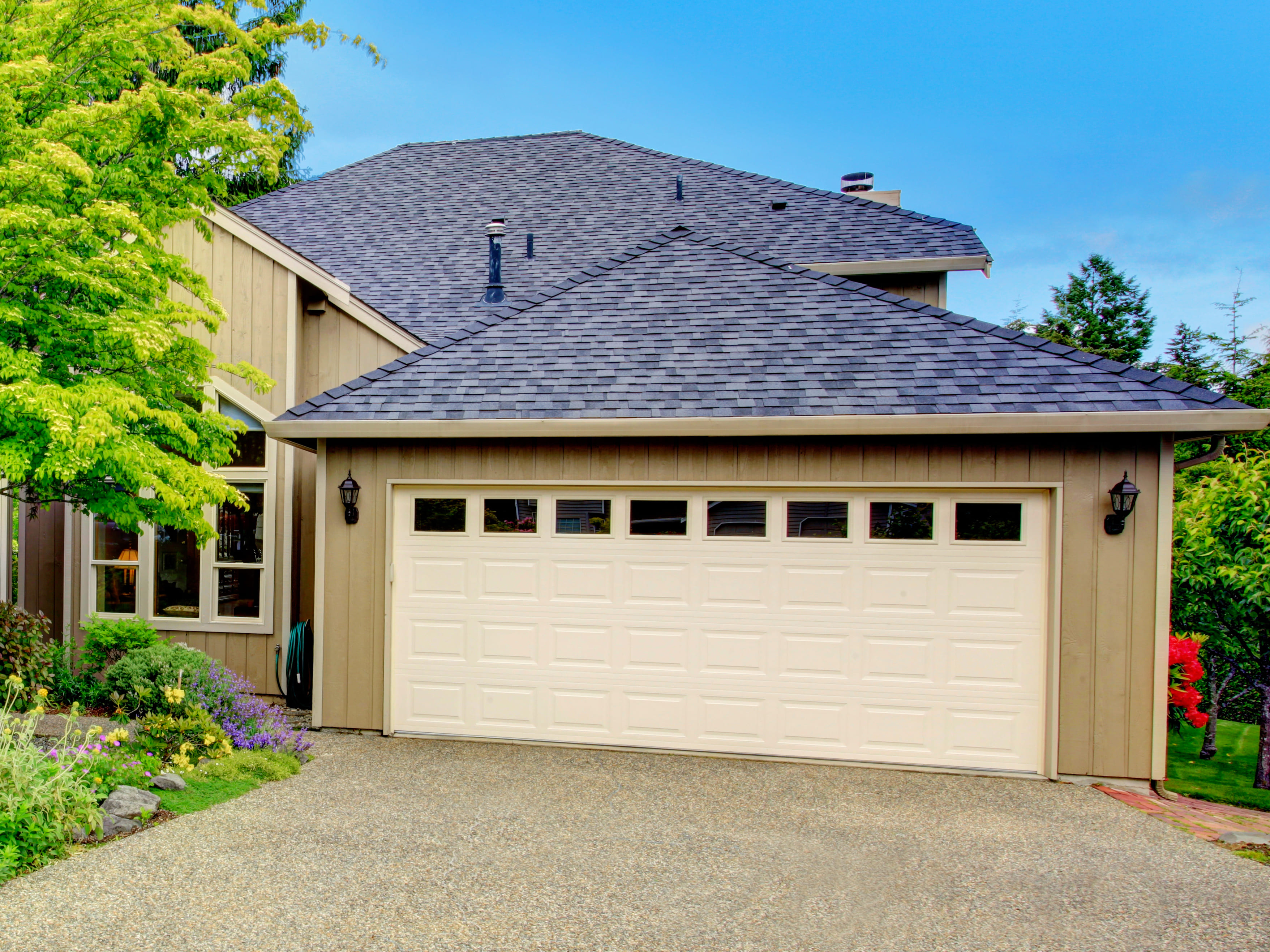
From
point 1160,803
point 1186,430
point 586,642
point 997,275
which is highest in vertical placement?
point 997,275

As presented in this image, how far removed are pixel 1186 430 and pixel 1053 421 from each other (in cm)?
99

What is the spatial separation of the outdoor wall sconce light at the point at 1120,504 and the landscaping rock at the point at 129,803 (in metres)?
6.89

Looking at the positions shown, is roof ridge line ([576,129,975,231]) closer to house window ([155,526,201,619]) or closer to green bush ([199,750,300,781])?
house window ([155,526,201,619])

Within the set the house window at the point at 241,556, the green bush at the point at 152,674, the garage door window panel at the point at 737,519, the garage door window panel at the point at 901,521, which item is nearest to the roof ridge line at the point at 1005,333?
the garage door window panel at the point at 901,521

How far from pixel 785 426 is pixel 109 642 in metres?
6.58

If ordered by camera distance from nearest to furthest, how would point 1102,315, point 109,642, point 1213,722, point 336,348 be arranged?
point 109,642, point 336,348, point 1213,722, point 1102,315

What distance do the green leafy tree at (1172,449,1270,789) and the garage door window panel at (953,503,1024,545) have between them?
9.59ft

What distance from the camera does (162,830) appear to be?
4.62m

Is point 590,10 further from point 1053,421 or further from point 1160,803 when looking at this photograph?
point 1160,803

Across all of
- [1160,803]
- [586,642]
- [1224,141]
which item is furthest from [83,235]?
[1224,141]

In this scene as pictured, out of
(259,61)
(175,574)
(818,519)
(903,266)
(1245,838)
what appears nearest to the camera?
(1245,838)

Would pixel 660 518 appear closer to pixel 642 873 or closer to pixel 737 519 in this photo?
pixel 737 519

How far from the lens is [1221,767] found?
9.58 metres

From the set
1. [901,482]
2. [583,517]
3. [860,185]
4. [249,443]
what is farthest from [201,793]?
[860,185]
